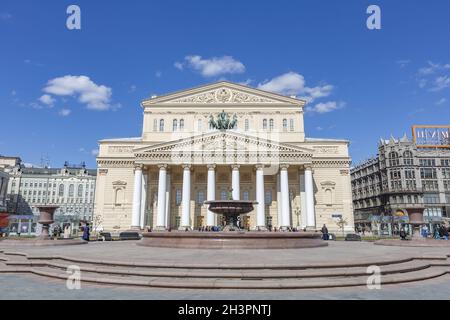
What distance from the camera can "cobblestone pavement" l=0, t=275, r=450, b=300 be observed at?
8.01m

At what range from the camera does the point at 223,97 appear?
5875 centimetres

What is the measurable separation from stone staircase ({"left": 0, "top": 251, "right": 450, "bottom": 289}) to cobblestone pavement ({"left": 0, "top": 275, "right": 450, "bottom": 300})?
0.88ft

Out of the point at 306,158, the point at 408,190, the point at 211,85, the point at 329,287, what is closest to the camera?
the point at 329,287

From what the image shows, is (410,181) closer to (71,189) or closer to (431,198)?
(431,198)

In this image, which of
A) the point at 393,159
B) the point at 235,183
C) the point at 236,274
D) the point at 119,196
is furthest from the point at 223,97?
the point at 236,274

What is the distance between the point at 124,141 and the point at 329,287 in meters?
50.4

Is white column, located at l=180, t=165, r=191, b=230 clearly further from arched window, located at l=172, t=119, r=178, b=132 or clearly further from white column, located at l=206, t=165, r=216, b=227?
arched window, located at l=172, t=119, r=178, b=132

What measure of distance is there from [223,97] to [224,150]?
46.3 ft

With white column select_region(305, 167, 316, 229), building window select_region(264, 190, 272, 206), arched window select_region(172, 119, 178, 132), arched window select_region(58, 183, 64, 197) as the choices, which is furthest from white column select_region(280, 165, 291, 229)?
arched window select_region(58, 183, 64, 197)

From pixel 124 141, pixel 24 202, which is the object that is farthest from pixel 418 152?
pixel 24 202

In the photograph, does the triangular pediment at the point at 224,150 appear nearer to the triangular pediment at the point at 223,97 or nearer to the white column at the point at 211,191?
the white column at the point at 211,191
